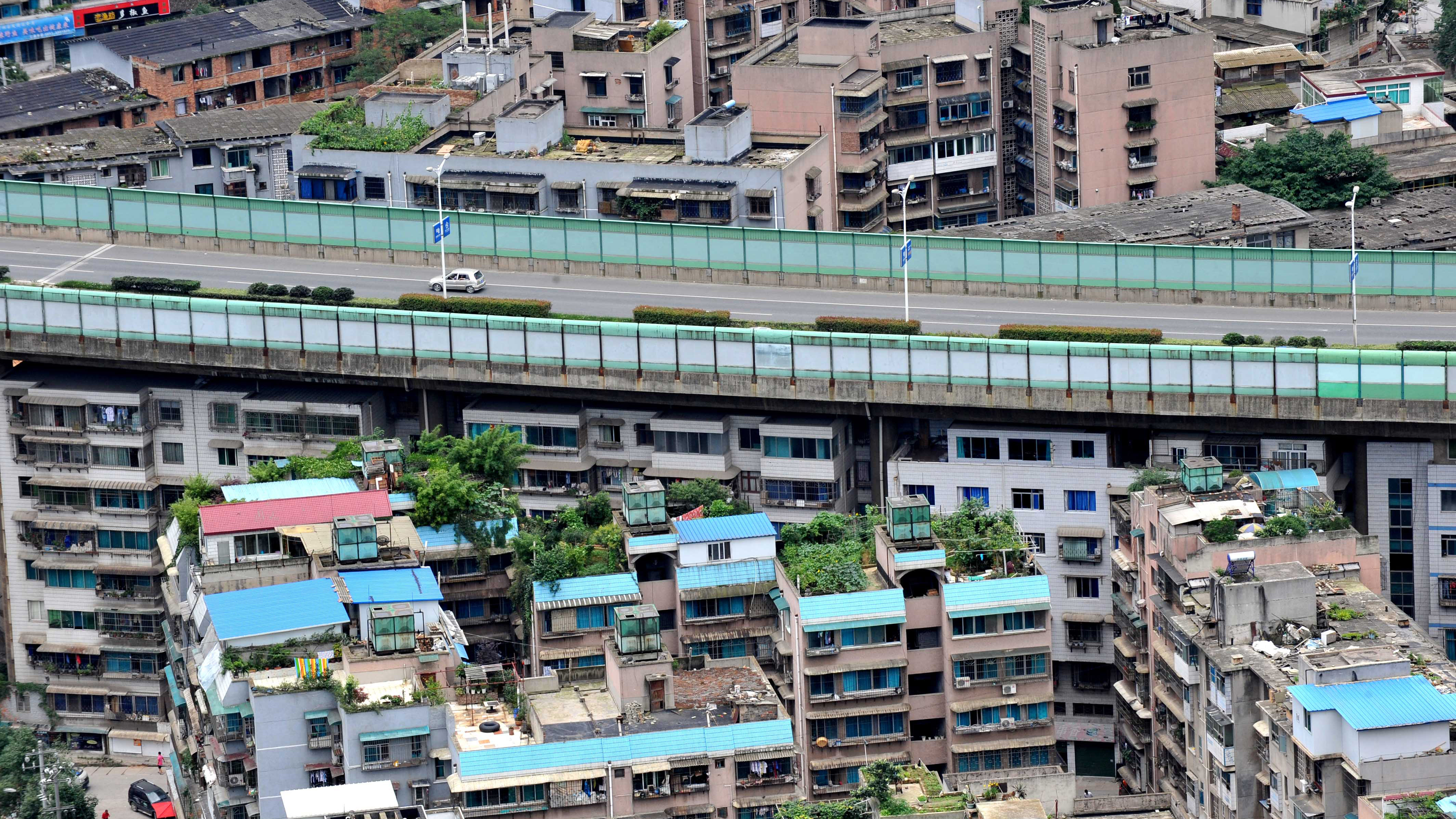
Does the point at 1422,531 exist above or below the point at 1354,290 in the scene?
below

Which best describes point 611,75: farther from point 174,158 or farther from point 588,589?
point 588,589

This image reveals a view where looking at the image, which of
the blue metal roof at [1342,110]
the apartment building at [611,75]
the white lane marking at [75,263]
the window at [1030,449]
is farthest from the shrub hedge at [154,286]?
the blue metal roof at [1342,110]

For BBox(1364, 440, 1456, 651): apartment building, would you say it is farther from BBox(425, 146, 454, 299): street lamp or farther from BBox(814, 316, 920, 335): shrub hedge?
BBox(425, 146, 454, 299): street lamp

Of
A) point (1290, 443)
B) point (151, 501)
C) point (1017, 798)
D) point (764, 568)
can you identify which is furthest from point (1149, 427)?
point (151, 501)

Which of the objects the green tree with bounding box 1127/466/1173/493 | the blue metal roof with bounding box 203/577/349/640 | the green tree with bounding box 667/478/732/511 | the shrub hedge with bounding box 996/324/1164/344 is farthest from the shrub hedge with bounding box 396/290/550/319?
the blue metal roof with bounding box 203/577/349/640

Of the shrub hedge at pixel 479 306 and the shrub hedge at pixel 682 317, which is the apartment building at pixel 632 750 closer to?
the shrub hedge at pixel 682 317

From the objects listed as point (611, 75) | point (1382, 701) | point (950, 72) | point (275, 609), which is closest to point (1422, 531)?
point (1382, 701)
